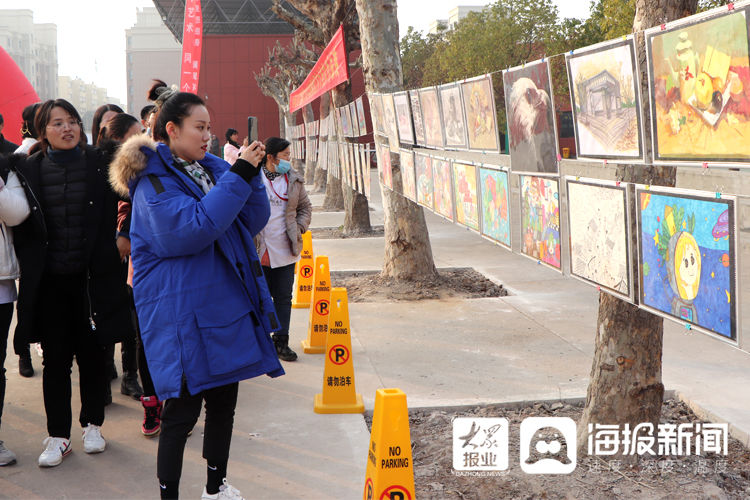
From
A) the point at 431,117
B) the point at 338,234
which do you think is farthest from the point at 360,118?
the point at 338,234

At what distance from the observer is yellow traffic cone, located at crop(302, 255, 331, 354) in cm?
629

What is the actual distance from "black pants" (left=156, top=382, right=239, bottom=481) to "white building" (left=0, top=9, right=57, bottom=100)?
123651 mm

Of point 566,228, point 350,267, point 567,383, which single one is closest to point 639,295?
point 566,228

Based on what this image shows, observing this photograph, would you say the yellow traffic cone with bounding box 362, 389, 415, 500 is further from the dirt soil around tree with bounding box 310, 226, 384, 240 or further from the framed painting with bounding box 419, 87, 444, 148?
the dirt soil around tree with bounding box 310, 226, 384, 240

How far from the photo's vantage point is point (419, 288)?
344 inches

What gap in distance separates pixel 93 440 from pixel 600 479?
105 inches

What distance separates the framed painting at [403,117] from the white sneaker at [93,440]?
13.2 feet

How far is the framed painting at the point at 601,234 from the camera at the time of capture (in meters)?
3.12

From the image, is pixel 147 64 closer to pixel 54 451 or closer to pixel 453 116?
pixel 453 116

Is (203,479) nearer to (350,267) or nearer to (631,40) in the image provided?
(631,40)

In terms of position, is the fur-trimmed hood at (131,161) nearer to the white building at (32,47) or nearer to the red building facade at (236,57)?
the red building facade at (236,57)

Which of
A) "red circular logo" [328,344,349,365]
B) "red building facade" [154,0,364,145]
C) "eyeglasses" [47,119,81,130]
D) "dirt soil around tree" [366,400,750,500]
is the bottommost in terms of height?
"dirt soil around tree" [366,400,750,500]

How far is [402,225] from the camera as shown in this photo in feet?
29.8

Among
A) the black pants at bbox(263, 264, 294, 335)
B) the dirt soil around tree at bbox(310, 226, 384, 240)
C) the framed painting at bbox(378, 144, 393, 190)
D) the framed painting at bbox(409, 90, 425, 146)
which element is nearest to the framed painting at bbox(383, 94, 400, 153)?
the framed painting at bbox(378, 144, 393, 190)
